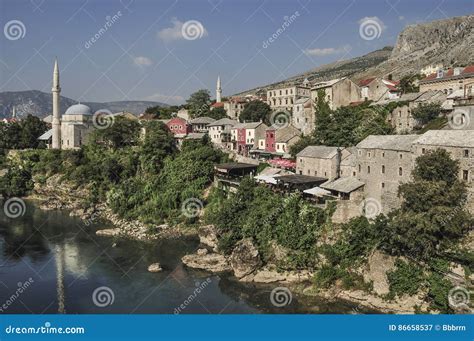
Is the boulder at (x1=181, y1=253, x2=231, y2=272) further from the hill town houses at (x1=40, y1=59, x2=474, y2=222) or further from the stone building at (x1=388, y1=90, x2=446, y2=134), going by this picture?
the stone building at (x1=388, y1=90, x2=446, y2=134)

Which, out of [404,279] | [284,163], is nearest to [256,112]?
[284,163]

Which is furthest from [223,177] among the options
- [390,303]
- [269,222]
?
[390,303]

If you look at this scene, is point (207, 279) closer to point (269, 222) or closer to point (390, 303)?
point (269, 222)

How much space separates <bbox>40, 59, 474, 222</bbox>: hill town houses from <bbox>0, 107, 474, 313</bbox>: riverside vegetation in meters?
1.17

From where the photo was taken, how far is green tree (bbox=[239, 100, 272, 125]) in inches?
2172

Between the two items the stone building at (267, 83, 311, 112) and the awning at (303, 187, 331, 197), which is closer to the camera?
the awning at (303, 187, 331, 197)

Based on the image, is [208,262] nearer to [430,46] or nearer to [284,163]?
[284,163]

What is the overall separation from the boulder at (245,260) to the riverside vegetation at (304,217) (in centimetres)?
81

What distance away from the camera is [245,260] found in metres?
26.9

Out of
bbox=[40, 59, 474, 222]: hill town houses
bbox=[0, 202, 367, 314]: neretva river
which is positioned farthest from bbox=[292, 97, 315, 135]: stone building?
bbox=[0, 202, 367, 314]: neretva river

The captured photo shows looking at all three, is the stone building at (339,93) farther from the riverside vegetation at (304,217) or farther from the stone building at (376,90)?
the riverside vegetation at (304,217)

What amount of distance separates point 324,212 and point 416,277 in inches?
299

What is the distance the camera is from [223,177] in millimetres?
40250

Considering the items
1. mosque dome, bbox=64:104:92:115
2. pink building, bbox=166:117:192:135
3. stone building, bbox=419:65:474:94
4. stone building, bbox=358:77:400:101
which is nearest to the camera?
stone building, bbox=419:65:474:94
